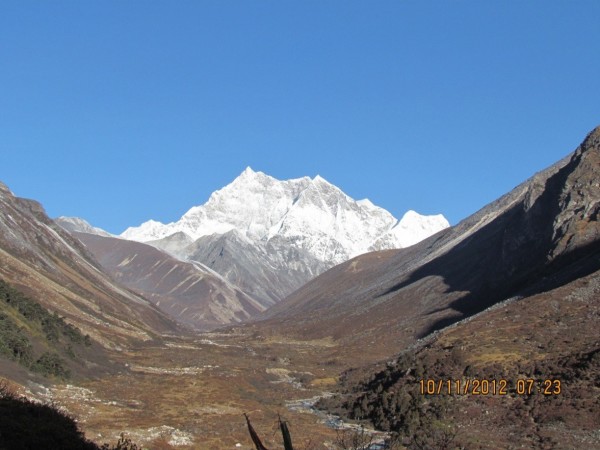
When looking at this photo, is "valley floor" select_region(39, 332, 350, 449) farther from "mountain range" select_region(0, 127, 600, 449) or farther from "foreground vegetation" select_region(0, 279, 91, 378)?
"foreground vegetation" select_region(0, 279, 91, 378)

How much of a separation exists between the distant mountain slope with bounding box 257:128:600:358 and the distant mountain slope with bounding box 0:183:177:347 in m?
43.5

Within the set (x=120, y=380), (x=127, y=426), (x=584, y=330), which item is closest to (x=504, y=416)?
(x=584, y=330)

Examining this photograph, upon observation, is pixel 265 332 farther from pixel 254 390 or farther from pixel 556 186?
pixel 254 390

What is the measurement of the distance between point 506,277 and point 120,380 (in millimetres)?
77086

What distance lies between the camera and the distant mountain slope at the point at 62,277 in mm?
97500

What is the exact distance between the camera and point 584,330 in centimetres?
6050
